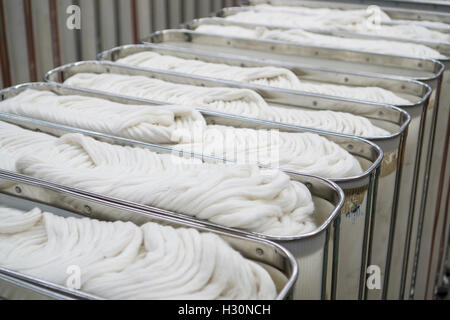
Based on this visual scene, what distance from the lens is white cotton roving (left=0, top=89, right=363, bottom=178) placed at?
53.8 inches

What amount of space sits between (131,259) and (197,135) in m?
0.57

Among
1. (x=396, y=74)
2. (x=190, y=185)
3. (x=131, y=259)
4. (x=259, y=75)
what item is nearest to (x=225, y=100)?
(x=259, y=75)

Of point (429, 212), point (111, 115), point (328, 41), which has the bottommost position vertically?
point (429, 212)

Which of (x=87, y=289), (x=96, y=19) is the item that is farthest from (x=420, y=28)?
(x=87, y=289)

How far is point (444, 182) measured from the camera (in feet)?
8.24

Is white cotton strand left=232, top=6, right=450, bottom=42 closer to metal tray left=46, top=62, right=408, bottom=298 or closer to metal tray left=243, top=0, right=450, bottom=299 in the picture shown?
metal tray left=243, top=0, right=450, bottom=299

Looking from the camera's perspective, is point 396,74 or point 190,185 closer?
point 190,185

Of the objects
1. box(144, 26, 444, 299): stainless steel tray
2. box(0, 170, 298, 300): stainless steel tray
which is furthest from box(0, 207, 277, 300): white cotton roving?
box(144, 26, 444, 299): stainless steel tray

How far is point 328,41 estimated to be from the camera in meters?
2.47

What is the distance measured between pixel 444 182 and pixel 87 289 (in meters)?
2.02

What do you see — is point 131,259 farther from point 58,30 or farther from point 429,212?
point 58,30

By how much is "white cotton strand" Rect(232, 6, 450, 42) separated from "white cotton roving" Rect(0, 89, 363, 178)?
1.29 m

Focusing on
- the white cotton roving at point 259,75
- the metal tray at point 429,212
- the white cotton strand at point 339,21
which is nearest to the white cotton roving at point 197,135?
the white cotton roving at point 259,75
